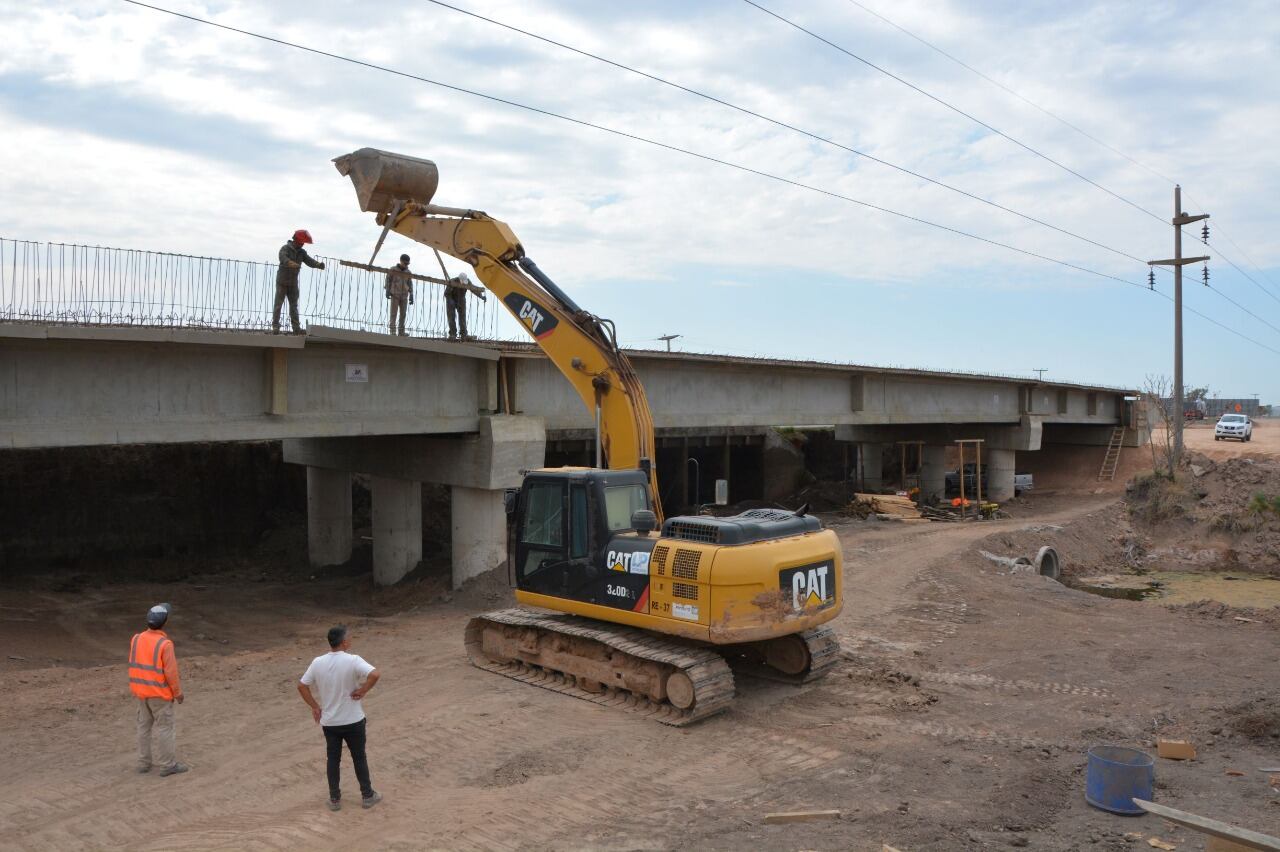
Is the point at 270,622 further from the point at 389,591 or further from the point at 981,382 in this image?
the point at 981,382

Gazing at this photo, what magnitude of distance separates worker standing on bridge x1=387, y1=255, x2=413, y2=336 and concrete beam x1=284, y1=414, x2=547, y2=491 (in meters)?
2.43

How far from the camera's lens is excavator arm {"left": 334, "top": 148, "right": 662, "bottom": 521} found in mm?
11359

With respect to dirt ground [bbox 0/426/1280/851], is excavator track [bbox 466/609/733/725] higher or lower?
higher

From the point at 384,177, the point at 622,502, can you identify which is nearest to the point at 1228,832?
the point at 622,502

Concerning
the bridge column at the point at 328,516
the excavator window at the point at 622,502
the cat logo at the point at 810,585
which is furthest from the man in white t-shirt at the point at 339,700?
the bridge column at the point at 328,516

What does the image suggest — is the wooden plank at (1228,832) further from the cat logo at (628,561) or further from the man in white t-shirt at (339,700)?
the man in white t-shirt at (339,700)

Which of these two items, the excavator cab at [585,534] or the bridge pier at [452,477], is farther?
the bridge pier at [452,477]

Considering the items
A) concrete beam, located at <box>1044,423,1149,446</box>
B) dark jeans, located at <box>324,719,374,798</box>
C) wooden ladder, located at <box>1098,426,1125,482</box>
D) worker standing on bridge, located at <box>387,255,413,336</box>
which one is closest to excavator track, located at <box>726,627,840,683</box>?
dark jeans, located at <box>324,719,374,798</box>

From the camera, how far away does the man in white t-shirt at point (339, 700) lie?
22.6 feet

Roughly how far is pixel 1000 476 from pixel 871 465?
4.70 m

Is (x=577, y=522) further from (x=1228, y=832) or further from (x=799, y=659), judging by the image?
(x=1228, y=832)

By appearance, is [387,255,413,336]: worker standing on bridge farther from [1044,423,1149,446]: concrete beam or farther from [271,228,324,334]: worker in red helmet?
[1044,423,1149,446]: concrete beam

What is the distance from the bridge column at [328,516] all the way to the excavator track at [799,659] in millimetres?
12681

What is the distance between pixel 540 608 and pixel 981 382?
25.5 metres
